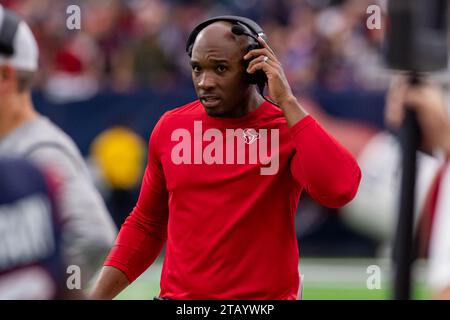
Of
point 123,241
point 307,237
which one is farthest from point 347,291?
point 123,241

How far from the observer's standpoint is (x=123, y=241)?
180 inches

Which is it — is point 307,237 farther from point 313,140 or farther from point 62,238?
point 62,238

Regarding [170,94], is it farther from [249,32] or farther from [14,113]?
[249,32]

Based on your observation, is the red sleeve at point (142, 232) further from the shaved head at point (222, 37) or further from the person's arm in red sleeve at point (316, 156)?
the person's arm in red sleeve at point (316, 156)

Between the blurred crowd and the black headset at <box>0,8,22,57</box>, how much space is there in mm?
7374

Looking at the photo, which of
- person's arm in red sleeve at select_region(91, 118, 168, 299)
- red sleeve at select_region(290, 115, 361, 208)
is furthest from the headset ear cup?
person's arm in red sleeve at select_region(91, 118, 168, 299)

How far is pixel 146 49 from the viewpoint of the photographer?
1300 cm

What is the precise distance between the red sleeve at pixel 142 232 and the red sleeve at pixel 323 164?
712 millimetres

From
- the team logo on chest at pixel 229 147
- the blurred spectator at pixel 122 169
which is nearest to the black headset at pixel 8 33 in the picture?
the team logo on chest at pixel 229 147

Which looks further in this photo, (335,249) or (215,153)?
(335,249)

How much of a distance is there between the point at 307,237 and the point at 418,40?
9304mm

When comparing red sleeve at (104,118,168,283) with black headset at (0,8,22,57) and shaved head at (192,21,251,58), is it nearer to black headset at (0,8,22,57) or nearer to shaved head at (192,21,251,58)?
shaved head at (192,21,251,58)

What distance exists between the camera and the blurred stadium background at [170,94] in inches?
460

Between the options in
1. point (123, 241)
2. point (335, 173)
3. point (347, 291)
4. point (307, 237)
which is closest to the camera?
point (335, 173)
